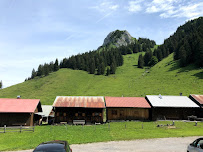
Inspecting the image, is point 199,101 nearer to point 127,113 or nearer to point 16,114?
point 127,113

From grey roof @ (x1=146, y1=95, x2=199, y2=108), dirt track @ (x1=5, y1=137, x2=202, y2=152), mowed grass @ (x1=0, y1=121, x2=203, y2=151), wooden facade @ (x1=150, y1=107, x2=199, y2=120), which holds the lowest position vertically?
mowed grass @ (x1=0, y1=121, x2=203, y2=151)

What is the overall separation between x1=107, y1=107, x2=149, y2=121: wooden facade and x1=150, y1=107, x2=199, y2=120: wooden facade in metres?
2.13

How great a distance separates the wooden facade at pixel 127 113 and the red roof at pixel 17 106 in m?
16.3

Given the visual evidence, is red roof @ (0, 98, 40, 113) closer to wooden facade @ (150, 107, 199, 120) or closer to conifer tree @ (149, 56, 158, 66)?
wooden facade @ (150, 107, 199, 120)

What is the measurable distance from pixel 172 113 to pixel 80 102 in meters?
21.3

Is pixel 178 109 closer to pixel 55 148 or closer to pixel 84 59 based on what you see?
pixel 55 148

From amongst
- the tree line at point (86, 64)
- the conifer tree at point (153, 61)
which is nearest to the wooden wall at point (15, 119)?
the tree line at point (86, 64)

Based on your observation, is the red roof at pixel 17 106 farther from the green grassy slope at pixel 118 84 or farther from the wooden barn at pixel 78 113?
the green grassy slope at pixel 118 84

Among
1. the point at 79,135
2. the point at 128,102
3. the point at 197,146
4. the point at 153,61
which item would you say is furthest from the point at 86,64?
the point at 197,146

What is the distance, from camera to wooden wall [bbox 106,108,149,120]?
37906mm

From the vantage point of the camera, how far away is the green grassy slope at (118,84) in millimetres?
68562

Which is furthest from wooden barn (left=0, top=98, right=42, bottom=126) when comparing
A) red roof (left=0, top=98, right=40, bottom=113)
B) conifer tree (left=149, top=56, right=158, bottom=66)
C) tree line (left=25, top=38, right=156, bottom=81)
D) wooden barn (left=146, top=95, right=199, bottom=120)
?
conifer tree (left=149, top=56, right=158, bottom=66)

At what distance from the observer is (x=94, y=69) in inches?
4727

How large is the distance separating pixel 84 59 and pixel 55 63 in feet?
76.6
